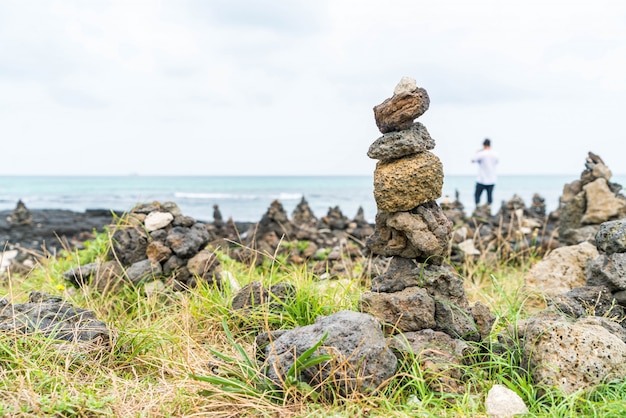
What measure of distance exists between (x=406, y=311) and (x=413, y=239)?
0.47m

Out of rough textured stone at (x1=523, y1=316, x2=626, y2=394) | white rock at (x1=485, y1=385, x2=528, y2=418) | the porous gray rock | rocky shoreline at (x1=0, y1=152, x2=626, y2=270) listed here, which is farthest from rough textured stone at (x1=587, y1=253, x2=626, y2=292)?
the porous gray rock

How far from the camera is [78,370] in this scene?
3.42m

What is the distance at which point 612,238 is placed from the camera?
162 inches

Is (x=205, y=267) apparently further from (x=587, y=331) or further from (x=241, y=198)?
(x=241, y=198)

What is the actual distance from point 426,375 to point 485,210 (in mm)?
10315

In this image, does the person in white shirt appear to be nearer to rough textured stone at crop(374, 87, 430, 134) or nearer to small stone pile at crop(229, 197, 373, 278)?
small stone pile at crop(229, 197, 373, 278)

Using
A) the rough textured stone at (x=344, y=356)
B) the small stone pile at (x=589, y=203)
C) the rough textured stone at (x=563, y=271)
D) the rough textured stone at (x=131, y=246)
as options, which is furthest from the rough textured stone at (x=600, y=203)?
the rough textured stone at (x=131, y=246)

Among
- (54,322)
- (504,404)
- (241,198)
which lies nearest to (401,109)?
(504,404)

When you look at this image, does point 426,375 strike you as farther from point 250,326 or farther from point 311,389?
point 250,326

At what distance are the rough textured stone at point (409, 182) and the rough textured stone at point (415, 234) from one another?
0.08 m

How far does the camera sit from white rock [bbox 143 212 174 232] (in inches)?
242

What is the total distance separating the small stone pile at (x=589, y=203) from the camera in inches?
298

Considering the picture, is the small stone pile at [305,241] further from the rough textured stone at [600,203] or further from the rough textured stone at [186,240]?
the rough textured stone at [600,203]

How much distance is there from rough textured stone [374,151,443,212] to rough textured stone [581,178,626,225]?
504cm
